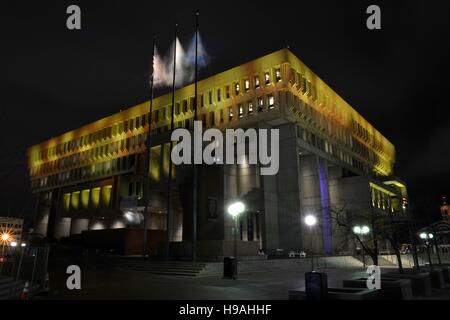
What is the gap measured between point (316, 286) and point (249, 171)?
117ft

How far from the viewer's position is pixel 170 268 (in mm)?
25078

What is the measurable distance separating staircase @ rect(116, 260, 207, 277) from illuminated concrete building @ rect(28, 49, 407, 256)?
4.71 m

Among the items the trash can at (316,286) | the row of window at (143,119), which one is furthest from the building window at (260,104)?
the trash can at (316,286)

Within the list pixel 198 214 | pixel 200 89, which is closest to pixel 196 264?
pixel 198 214

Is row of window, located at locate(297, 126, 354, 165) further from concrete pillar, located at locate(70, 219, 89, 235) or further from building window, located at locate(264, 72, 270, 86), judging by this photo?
concrete pillar, located at locate(70, 219, 89, 235)

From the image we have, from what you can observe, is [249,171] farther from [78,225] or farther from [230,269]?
[78,225]

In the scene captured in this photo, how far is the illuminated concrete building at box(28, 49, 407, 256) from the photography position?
142 ft

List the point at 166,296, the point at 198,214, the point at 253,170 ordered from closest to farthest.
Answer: the point at 166,296 → the point at 198,214 → the point at 253,170

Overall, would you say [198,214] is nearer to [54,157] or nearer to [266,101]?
[266,101]

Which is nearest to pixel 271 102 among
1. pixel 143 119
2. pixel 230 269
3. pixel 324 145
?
pixel 324 145

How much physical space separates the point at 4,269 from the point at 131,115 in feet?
184

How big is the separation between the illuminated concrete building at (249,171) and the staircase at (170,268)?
15.5ft

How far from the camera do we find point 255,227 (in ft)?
156
